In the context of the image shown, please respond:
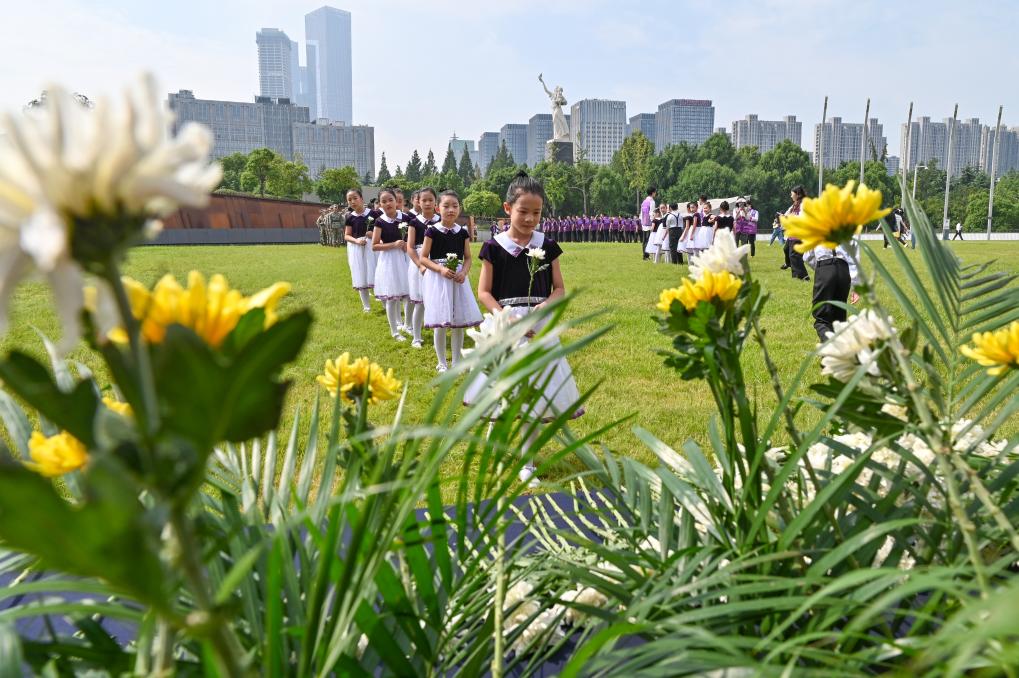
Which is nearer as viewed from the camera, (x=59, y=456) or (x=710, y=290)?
(x=59, y=456)

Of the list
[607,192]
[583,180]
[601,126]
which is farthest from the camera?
[601,126]

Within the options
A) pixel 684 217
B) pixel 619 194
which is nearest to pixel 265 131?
pixel 619 194

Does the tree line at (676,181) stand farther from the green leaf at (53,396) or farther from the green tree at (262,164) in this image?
the green leaf at (53,396)

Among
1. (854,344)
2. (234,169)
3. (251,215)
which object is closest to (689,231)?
(854,344)

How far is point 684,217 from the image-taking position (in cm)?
1634

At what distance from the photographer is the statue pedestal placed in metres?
50.2

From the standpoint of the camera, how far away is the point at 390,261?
25.6 feet

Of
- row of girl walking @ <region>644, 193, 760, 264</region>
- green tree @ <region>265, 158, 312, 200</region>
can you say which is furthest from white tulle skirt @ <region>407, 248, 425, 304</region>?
green tree @ <region>265, 158, 312, 200</region>

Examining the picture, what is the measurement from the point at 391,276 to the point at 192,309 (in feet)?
23.7

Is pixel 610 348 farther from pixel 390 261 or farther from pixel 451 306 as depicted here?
pixel 390 261

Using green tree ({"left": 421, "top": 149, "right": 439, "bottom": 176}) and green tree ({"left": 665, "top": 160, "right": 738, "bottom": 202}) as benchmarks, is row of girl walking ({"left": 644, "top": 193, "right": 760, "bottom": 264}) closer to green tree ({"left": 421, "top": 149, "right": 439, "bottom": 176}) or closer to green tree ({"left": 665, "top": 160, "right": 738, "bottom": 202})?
green tree ({"left": 665, "top": 160, "right": 738, "bottom": 202})

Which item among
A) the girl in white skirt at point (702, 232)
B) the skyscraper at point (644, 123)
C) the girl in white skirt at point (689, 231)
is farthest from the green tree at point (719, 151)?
the skyscraper at point (644, 123)

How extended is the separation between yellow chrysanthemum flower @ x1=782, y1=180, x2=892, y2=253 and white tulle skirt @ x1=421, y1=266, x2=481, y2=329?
4.90 metres

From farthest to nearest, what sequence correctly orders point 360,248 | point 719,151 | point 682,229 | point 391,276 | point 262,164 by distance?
→ point 719,151 < point 262,164 < point 682,229 < point 360,248 < point 391,276
